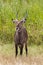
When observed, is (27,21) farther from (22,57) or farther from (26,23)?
(22,57)

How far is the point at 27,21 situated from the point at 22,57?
3939mm

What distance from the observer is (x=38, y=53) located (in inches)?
472

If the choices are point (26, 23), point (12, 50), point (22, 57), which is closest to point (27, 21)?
point (26, 23)

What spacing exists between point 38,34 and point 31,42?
1.73 ft

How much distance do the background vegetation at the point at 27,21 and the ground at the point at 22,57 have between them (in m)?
1.02

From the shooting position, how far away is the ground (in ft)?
31.6

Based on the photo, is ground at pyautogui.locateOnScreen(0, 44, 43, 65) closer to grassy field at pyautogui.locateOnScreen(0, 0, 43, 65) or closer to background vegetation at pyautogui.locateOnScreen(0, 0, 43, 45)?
grassy field at pyautogui.locateOnScreen(0, 0, 43, 65)

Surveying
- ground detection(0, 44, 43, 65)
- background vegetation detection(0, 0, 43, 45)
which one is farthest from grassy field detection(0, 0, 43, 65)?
ground detection(0, 44, 43, 65)

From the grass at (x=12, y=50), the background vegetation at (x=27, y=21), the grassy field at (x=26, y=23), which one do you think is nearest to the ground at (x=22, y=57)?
the grass at (x=12, y=50)

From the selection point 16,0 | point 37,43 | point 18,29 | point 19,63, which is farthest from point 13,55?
point 16,0

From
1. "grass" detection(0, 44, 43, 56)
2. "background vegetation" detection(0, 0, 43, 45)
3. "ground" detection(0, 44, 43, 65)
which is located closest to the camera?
"ground" detection(0, 44, 43, 65)

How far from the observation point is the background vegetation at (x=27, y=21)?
14.2 m

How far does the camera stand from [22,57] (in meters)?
10.8

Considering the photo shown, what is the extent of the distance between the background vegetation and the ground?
102 centimetres
